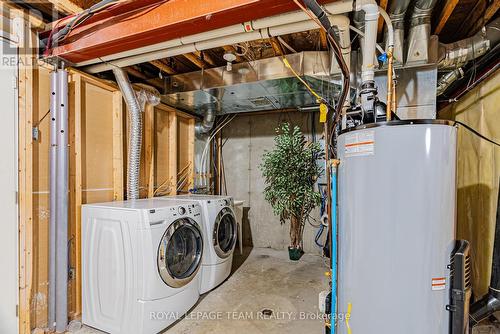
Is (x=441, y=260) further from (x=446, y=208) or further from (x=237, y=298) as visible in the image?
(x=237, y=298)

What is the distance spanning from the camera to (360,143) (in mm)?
1299

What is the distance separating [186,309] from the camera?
232cm

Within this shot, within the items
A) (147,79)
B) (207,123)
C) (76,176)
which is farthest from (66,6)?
(207,123)

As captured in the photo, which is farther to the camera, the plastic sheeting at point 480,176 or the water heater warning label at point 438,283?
the plastic sheeting at point 480,176

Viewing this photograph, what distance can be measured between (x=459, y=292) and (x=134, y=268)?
2074 millimetres

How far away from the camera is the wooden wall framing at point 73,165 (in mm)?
1985

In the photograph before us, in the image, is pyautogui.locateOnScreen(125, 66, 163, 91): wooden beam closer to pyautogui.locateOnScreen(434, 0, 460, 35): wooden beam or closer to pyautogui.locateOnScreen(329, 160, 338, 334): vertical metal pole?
pyautogui.locateOnScreen(329, 160, 338, 334): vertical metal pole

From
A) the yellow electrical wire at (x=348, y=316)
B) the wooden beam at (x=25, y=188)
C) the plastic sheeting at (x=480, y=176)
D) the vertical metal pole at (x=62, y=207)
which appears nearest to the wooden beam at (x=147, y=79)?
the vertical metal pole at (x=62, y=207)

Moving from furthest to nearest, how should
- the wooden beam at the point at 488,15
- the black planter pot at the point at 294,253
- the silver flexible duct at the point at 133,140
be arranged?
the black planter pot at the point at 294,253 → the silver flexible duct at the point at 133,140 → the wooden beam at the point at 488,15

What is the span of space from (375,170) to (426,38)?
136 cm

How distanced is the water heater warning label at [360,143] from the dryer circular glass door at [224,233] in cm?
188


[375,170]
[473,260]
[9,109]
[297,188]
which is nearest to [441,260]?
[375,170]

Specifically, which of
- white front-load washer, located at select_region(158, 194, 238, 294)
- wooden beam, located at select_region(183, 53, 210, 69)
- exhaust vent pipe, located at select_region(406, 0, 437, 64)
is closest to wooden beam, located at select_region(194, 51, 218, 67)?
wooden beam, located at select_region(183, 53, 210, 69)

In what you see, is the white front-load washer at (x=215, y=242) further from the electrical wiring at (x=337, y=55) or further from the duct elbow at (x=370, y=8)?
the duct elbow at (x=370, y=8)
